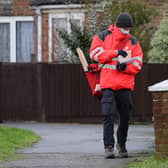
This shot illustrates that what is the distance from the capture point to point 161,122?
9.63 metres

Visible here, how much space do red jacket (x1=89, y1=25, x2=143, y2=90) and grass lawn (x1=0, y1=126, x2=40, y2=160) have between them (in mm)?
1688

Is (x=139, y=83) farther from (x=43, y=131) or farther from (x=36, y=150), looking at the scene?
(x=36, y=150)

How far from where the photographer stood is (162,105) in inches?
380

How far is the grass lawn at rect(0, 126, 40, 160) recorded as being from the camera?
1141 centimetres

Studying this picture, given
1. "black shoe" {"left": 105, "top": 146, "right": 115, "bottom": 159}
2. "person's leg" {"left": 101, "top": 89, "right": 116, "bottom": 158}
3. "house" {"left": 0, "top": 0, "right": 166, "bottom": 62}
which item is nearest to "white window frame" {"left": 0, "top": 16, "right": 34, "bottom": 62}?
"house" {"left": 0, "top": 0, "right": 166, "bottom": 62}

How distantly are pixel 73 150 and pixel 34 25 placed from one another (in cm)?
1649

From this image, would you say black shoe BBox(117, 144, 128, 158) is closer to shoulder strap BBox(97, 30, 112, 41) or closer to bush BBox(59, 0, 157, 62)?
shoulder strap BBox(97, 30, 112, 41)

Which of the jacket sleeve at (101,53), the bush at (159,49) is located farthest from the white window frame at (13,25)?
the jacket sleeve at (101,53)

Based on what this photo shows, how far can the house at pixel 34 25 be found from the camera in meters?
25.8

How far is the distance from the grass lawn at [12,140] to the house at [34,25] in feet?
30.6

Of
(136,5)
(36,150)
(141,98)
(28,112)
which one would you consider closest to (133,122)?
(141,98)

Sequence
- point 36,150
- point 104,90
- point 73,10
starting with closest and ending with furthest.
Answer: point 104,90 < point 36,150 < point 73,10

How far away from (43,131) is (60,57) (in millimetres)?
5696

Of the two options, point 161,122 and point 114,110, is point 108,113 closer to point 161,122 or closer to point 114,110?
point 114,110
